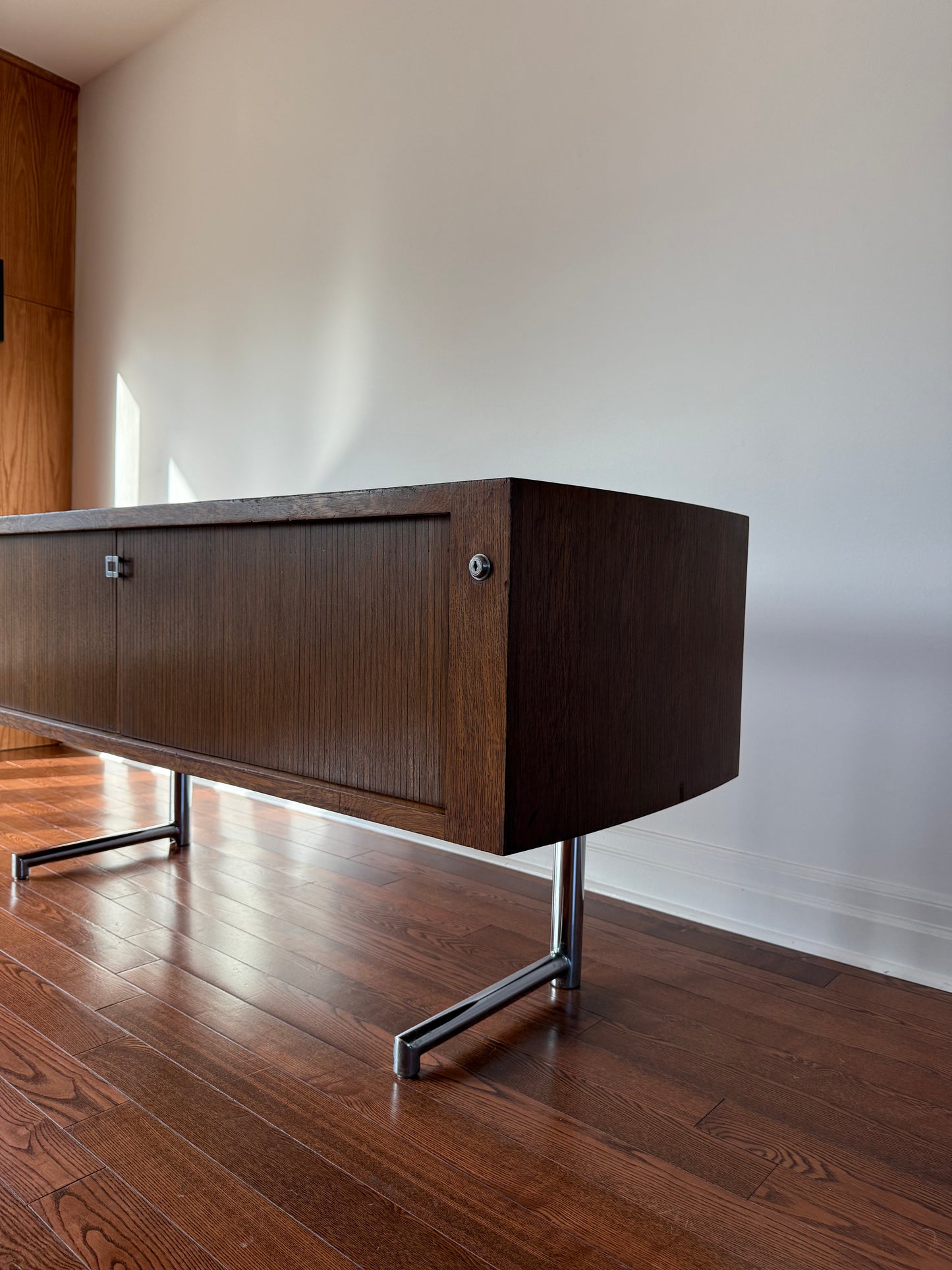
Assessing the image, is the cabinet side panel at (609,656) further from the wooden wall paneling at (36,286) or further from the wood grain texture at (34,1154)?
the wooden wall paneling at (36,286)

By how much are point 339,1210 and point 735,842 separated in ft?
3.41

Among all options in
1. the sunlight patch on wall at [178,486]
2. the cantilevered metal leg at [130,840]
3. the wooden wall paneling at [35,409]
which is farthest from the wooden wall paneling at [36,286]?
the cantilevered metal leg at [130,840]

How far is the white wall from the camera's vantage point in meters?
1.48

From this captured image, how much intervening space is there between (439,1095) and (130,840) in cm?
112

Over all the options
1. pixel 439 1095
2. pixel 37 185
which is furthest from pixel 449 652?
pixel 37 185

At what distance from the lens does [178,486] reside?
9.71 feet

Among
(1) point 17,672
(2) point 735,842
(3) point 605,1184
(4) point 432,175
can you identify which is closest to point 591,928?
(2) point 735,842

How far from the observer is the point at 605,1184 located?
0.90 metres

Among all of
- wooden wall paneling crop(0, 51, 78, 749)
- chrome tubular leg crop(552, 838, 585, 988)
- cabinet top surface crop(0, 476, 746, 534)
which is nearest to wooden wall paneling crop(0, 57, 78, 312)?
wooden wall paneling crop(0, 51, 78, 749)

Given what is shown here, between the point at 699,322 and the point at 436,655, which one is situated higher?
the point at 699,322

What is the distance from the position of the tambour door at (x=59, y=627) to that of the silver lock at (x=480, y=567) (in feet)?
2.35

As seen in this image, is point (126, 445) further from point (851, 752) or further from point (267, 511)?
point (851, 752)

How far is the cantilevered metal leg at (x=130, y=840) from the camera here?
1787mm

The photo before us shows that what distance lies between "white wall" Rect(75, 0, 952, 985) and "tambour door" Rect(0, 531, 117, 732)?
0.94 m
